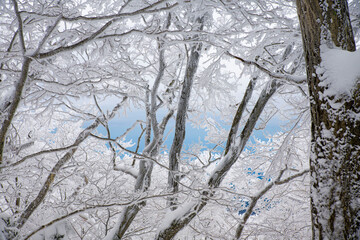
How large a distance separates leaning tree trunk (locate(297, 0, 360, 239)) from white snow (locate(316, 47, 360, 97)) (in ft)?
0.09

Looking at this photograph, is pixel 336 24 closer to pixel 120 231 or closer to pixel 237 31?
pixel 237 31

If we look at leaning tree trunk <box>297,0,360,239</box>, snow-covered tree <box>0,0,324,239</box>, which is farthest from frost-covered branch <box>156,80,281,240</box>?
leaning tree trunk <box>297,0,360,239</box>

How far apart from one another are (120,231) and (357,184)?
326cm

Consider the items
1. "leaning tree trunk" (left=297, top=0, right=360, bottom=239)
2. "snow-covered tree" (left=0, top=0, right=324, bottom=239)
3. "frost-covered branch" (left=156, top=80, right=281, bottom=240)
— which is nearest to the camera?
"leaning tree trunk" (left=297, top=0, right=360, bottom=239)

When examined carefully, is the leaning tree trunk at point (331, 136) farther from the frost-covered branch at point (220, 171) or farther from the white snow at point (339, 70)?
the frost-covered branch at point (220, 171)

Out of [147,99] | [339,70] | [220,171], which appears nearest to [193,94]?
[147,99]

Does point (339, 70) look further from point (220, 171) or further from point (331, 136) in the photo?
point (220, 171)

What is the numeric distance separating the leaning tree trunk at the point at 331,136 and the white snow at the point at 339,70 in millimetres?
27

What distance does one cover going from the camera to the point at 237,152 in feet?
11.2

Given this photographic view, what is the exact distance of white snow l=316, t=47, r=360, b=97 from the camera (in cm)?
147

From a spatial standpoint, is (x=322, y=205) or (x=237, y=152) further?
(x=237, y=152)

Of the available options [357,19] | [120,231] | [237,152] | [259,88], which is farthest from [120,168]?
[357,19]

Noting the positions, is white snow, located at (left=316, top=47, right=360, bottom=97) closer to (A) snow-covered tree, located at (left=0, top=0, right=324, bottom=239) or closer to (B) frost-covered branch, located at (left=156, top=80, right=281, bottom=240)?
(A) snow-covered tree, located at (left=0, top=0, right=324, bottom=239)

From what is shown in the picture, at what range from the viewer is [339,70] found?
151 cm
